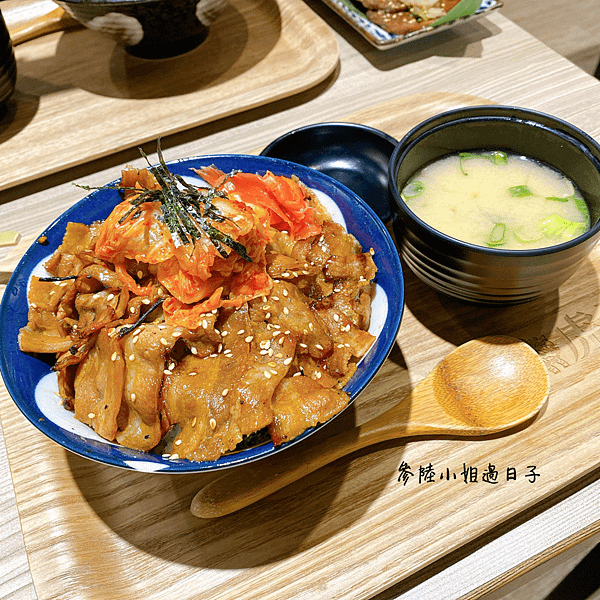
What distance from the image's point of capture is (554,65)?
100 inches

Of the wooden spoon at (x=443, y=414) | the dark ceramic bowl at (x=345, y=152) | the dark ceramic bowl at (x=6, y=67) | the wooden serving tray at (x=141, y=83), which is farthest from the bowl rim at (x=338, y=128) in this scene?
the dark ceramic bowl at (x=6, y=67)

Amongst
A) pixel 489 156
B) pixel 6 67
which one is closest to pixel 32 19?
pixel 6 67

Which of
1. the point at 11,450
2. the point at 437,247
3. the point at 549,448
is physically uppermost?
the point at 437,247

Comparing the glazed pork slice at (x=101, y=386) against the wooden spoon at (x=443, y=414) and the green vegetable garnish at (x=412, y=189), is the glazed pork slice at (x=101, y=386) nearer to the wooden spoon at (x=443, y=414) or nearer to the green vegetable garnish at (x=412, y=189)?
the wooden spoon at (x=443, y=414)

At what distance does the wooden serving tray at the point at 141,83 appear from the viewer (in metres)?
2.37

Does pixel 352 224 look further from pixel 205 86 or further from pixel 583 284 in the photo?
pixel 205 86

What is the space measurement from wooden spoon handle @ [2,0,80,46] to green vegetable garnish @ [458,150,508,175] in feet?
7.73

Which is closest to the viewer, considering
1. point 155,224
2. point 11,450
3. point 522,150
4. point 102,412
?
point 102,412

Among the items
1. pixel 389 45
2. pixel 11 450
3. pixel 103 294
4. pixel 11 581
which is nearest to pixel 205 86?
pixel 389 45

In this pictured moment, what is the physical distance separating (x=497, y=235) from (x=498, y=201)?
0.48ft

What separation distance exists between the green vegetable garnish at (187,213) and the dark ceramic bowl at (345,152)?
2.31 feet

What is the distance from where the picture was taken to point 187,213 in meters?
1.32

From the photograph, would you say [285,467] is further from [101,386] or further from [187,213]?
[187,213]

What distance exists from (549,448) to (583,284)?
59 centimetres
